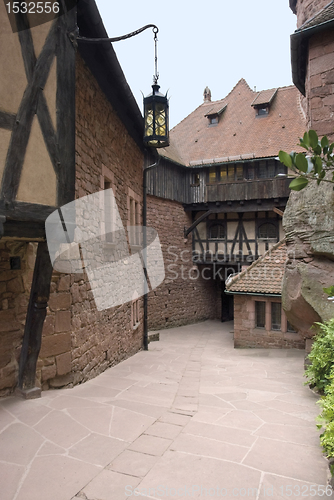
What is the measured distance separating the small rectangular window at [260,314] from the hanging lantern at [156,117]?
6.64 m

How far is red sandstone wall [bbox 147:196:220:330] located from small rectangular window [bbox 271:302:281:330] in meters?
5.64

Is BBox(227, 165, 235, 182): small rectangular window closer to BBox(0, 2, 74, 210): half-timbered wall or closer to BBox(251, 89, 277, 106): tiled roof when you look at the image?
BBox(251, 89, 277, 106): tiled roof

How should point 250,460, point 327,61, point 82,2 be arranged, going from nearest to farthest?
point 250,460, point 82,2, point 327,61

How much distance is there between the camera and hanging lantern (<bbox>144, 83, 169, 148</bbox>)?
7379 millimetres

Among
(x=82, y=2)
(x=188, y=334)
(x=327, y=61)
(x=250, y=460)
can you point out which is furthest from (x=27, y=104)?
(x=188, y=334)

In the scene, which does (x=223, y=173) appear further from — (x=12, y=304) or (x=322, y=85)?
(x=12, y=304)

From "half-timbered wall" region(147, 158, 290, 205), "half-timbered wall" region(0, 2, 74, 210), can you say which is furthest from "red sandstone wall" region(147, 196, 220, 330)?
"half-timbered wall" region(0, 2, 74, 210)

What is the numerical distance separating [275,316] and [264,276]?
4.35 ft

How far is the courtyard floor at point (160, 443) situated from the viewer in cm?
271

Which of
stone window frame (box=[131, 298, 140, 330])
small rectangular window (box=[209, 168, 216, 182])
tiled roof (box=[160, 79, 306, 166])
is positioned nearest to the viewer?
stone window frame (box=[131, 298, 140, 330])

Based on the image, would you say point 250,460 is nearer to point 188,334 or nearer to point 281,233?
point 188,334

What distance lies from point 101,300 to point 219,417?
110 inches

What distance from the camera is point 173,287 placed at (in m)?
16.9
